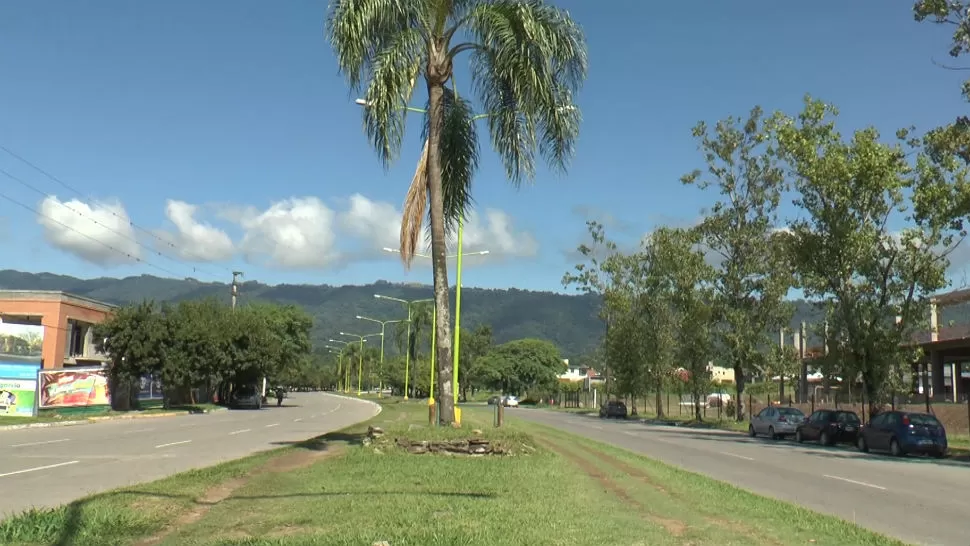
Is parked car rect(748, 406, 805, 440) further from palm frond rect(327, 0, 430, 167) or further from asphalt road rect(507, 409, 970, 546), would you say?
palm frond rect(327, 0, 430, 167)

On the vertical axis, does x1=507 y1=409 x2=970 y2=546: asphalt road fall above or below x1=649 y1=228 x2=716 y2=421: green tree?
below

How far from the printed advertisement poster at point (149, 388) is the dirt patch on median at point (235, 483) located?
35.0 metres

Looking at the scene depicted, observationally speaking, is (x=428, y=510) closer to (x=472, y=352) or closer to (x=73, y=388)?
(x=73, y=388)

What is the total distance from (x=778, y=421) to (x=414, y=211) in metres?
25.0

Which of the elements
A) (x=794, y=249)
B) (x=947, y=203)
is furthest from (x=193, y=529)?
(x=794, y=249)

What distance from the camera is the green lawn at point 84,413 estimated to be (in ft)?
115

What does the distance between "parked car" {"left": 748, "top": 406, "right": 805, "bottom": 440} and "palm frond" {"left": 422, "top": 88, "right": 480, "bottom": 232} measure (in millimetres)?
23856

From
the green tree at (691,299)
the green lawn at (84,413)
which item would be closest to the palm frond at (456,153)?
the green lawn at (84,413)

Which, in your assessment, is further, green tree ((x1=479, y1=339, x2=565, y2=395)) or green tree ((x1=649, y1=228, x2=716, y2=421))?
green tree ((x1=479, y1=339, x2=565, y2=395))

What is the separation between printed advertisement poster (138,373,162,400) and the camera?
51625 millimetres

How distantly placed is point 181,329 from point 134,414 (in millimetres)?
7390

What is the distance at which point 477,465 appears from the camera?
15.4m

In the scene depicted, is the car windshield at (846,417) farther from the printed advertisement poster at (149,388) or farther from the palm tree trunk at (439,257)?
the printed advertisement poster at (149,388)

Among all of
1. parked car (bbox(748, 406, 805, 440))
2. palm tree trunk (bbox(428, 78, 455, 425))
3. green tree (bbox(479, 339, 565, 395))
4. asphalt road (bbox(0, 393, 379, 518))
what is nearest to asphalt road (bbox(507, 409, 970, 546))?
palm tree trunk (bbox(428, 78, 455, 425))
